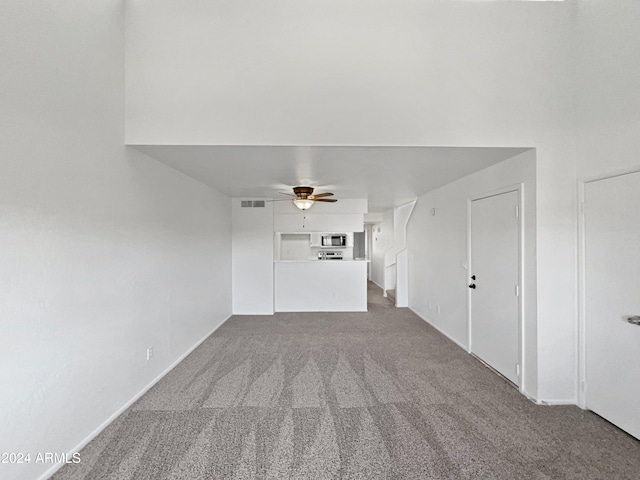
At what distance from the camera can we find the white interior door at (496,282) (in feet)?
10.2

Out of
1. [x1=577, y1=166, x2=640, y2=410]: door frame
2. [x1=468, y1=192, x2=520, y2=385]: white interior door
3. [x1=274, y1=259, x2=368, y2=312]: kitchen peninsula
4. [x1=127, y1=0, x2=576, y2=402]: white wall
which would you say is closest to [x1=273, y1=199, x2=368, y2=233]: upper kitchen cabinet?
[x1=274, y1=259, x2=368, y2=312]: kitchen peninsula

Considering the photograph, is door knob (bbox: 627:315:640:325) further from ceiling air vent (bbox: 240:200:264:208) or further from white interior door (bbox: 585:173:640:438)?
ceiling air vent (bbox: 240:200:264:208)

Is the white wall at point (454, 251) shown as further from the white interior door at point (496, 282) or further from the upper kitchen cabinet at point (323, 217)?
the upper kitchen cabinet at point (323, 217)

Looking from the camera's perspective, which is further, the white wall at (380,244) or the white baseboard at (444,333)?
the white wall at (380,244)

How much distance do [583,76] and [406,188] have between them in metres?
2.61

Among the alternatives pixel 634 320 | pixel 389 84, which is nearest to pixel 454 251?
pixel 634 320

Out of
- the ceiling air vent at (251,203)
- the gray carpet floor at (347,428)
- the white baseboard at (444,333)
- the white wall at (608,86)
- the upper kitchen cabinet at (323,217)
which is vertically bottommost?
the gray carpet floor at (347,428)

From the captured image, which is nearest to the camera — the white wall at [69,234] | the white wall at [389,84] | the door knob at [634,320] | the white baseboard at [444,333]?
the white wall at [69,234]

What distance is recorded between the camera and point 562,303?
2.79 m

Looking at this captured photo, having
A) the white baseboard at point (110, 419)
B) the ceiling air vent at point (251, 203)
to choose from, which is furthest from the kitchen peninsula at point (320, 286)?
the white baseboard at point (110, 419)

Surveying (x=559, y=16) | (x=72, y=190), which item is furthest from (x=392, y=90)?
(x=72, y=190)

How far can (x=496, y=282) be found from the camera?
11.1 ft

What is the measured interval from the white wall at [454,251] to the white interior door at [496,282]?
15 centimetres

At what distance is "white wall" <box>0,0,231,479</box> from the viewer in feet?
5.56
